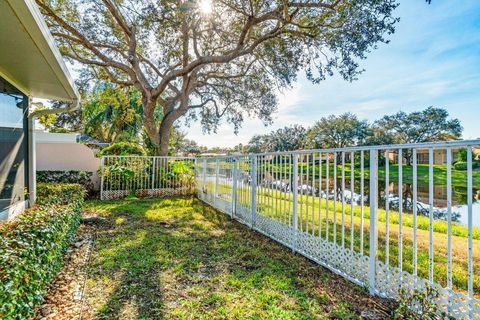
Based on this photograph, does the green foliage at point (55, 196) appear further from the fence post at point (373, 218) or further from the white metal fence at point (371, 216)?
the fence post at point (373, 218)

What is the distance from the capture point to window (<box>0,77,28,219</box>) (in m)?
3.99

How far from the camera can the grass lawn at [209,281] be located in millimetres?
2832

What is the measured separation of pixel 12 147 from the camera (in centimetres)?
435

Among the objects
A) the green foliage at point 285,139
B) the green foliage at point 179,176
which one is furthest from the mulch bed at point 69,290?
the green foliage at point 285,139

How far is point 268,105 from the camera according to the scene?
15289 mm

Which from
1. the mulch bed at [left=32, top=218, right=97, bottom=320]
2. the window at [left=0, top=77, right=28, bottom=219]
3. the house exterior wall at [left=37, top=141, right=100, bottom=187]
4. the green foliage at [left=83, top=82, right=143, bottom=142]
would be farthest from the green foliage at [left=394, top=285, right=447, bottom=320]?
A: the green foliage at [left=83, top=82, right=143, bottom=142]

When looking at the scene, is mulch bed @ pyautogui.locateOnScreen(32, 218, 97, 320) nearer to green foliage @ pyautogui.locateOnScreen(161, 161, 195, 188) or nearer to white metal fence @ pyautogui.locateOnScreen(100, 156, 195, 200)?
white metal fence @ pyautogui.locateOnScreen(100, 156, 195, 200)

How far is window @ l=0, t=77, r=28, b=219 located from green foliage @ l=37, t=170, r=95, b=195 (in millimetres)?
6118

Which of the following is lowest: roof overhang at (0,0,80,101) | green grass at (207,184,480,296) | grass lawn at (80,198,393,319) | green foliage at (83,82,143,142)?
grass lawn at (80,198,393,319)

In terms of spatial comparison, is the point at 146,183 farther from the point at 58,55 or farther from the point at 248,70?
the point at 58,55

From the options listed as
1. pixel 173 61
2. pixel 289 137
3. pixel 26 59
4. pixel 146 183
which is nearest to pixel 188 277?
pixel 26 59

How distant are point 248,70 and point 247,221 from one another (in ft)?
31.1

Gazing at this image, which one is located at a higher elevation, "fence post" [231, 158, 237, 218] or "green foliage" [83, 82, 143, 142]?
"green foliage" [83, 82, 143, 142]

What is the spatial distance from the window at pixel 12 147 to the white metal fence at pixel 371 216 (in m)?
4.45
